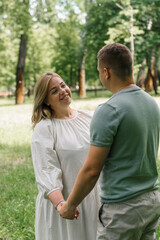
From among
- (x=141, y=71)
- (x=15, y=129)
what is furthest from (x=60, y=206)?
(x=141, y=71)

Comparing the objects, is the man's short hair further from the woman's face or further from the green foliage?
the green foliage

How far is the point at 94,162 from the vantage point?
167 cm

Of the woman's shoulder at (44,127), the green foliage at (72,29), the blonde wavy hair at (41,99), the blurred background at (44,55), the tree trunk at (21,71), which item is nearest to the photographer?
the woman's shoulder at (44,127)

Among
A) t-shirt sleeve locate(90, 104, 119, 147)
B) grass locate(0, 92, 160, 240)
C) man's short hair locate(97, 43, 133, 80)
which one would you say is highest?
man's short hair locate(97, 43, 133, 80)

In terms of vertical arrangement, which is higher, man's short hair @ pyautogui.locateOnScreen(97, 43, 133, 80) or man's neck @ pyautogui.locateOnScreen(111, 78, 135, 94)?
man's short hair @ pyautogui.locateOnScreen(97, 43, 133, 80)

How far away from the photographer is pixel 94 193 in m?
2.42

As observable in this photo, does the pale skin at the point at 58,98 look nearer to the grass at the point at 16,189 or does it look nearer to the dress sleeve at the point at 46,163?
the dress sleeve at the point at 46,163

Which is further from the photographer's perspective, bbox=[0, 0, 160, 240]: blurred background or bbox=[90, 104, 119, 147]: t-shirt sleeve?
bbox=[0, 0, 160, 240]: blurred background

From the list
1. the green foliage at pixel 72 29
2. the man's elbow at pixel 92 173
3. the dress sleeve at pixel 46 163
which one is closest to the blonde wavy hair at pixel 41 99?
the dress sleeve at pixel 46 163

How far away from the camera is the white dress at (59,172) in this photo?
7.41 ft

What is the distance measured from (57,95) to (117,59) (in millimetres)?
924

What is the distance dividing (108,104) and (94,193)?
1044mm

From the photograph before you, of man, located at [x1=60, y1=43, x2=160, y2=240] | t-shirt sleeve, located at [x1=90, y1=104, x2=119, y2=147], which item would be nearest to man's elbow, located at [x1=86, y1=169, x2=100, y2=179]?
man, located at [x1=60, y1=43, x2=160, y2=240]

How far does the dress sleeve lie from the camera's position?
221cm
